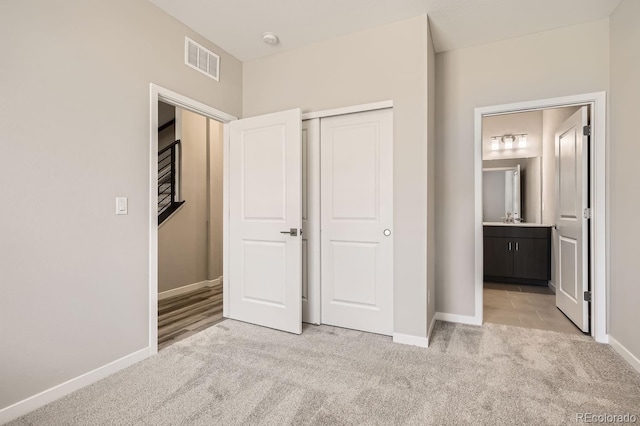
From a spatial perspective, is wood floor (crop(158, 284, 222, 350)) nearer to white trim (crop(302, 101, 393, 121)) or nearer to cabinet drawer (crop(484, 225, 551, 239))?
white trim (crop(302, 101, 393, 121))

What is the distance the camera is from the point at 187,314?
3414 mm

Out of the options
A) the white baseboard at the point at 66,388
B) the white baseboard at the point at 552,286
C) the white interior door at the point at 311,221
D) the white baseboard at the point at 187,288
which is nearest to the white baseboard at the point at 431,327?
the white interior door at the point at 311,221

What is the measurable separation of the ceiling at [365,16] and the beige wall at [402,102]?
0.14 metres

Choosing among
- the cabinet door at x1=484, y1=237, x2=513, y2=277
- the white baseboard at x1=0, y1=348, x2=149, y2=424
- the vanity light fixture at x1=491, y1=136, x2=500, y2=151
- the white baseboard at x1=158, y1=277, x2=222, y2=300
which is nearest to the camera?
the white baseboard at x1=0, y1=348, x2=149, y2=424

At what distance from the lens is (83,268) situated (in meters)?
2.01

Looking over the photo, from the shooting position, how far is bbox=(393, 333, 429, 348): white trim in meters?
2.56

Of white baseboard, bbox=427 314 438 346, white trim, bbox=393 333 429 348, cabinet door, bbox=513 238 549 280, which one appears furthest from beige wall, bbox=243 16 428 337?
cabinet door, bbox=513 238 549 280

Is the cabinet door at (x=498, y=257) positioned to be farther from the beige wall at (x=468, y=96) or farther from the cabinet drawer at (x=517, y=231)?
the beige wall at (x=468, y=96)

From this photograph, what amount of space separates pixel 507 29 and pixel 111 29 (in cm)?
320

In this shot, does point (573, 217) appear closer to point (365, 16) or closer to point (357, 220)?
point (357, 220)

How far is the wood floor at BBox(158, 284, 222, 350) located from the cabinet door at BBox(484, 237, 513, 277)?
12.8 ft

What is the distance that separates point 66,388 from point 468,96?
3943 mm

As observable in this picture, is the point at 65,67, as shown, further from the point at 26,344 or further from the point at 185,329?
the point at 185,329

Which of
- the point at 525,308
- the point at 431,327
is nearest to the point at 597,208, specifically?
the point at 525,308
